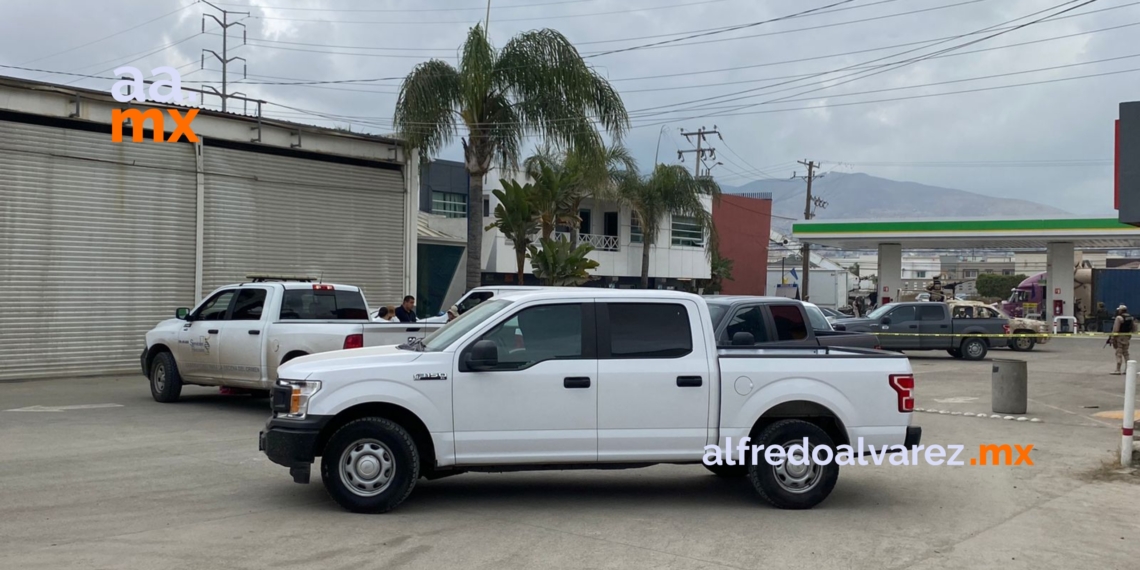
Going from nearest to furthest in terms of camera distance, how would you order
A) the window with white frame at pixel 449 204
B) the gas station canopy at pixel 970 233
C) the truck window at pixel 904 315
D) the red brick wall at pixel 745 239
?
the truck window at pixel 904 315 → the window with white frame at pixel 449 204 → the gas station canopy at pixel 970 233 → the red brick wall at pixel 745 239

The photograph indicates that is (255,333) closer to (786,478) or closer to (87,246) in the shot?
(87,246)

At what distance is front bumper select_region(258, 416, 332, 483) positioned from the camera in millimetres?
8164

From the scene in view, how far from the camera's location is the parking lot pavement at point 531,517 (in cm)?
713

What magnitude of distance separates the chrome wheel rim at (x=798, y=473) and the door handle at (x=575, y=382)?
5.97ft

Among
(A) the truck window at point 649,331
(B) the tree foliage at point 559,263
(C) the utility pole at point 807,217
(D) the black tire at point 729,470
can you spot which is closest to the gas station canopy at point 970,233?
(C) the utility pole at point 807,217

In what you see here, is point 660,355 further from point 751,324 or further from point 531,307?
point 751,324

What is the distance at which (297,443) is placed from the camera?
816 centimetres

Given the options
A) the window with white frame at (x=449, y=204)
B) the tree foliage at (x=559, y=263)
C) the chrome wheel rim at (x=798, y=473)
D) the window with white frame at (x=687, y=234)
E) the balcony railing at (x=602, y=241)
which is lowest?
the chrome wheel rim at (x=798, y=473)

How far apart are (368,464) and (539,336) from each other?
1.74 m

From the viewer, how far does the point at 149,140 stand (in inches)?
867

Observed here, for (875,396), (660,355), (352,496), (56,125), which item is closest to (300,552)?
(352,496)

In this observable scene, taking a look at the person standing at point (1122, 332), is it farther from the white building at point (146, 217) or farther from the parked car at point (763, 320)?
the white building at point (146, 217)

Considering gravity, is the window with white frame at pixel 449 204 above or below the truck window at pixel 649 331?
above

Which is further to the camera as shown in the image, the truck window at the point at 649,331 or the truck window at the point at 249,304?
the truck window at the point at 249,304
